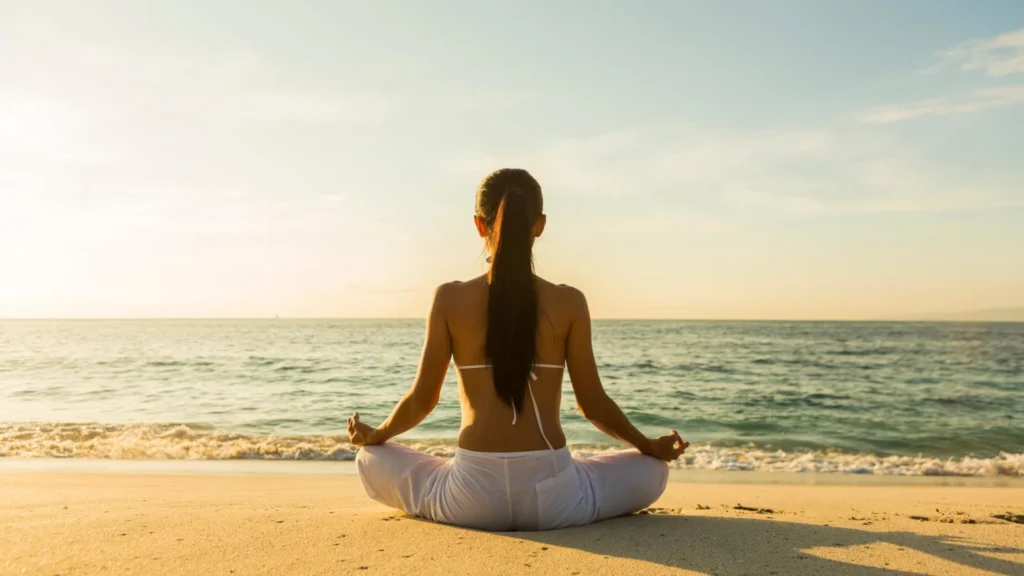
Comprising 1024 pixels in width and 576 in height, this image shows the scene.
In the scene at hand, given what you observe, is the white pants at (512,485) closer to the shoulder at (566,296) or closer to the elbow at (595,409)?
the elbow at (595,409)

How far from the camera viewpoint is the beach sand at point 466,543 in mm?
2984

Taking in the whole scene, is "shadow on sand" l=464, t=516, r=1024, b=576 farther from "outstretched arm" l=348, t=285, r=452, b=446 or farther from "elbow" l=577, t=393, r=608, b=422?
"outstretched arm" l=348, t=285, r=452, b=446

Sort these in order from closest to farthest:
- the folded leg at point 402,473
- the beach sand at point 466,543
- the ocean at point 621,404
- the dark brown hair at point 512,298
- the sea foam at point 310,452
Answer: the beach sand at point 466,543 < the dark brown hair at point 512,298 < the folded leg at point 402,473 < the sea foam at point 310,452 < the ocean at point 621,404

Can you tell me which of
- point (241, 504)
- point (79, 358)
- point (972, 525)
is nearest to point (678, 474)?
point (972, 525)

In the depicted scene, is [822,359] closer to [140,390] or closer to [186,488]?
[140,390]

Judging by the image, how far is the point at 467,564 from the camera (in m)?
2.99

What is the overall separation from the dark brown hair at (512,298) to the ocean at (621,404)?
6239mm

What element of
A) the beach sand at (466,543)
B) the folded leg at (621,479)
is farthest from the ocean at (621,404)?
the folded leg at (621,479)

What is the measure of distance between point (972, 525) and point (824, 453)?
673 cm

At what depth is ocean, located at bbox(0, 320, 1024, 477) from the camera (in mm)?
9859

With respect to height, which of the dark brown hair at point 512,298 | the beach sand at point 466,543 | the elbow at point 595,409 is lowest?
the beach sand at point 466,543

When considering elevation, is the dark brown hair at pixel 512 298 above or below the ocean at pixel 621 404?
above

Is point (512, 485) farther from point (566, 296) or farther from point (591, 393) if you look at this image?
point (566, 296)

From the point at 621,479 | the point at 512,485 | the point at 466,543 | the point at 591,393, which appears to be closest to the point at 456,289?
the point at 591,393
